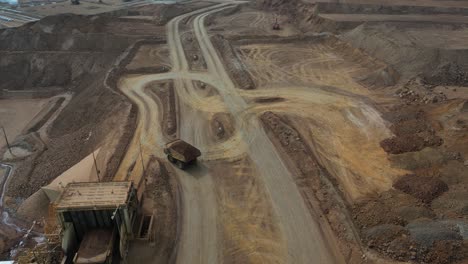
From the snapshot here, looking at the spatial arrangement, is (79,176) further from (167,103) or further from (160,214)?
(167,103)

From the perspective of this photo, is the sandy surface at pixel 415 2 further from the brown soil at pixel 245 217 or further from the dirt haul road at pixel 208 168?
the brown soil at pixel 245 217

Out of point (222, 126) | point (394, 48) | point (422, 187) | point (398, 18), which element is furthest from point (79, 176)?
point (398, 18)

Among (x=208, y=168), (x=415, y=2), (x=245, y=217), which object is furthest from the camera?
(x=415, y=2)

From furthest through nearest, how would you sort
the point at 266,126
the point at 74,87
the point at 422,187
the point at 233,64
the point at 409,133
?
1. the point at 74,87
2. the point at 233,64
3. the point at 266,126
4. the point at 409,133
5. the point at 422,187

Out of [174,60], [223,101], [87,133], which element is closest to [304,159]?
[223,101]

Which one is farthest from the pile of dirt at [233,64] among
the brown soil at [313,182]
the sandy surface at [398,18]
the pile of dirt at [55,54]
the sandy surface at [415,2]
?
the sandy surface at [415,2]

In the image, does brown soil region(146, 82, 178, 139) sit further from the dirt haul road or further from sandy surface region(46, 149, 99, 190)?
sandy surface region(46, 149, 99, 190)
